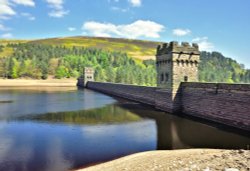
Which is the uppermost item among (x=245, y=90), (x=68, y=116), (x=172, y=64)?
(x=172, y=64)

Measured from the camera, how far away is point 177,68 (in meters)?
35.5

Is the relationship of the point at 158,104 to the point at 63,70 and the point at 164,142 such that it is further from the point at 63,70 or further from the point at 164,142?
the point at 63,70

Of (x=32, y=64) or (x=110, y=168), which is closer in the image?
(x=110, y=168)

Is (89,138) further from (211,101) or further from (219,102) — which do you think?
(211,101)

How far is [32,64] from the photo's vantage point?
461 ft

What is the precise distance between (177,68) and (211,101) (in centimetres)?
850

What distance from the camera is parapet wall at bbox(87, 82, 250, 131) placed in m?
23.8

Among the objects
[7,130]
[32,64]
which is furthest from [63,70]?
[7,130]

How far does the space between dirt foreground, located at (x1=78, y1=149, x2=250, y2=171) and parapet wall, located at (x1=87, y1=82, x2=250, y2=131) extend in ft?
36.8

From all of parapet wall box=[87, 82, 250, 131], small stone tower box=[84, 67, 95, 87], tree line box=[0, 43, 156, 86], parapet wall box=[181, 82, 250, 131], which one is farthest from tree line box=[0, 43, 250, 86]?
parapet wall box=[181, 82, 250, 131]

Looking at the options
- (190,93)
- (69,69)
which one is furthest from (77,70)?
(190,93)

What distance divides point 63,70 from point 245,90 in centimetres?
12345

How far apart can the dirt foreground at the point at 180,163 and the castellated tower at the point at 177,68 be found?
19073 millimetres

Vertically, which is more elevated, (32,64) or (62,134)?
(32,64)
